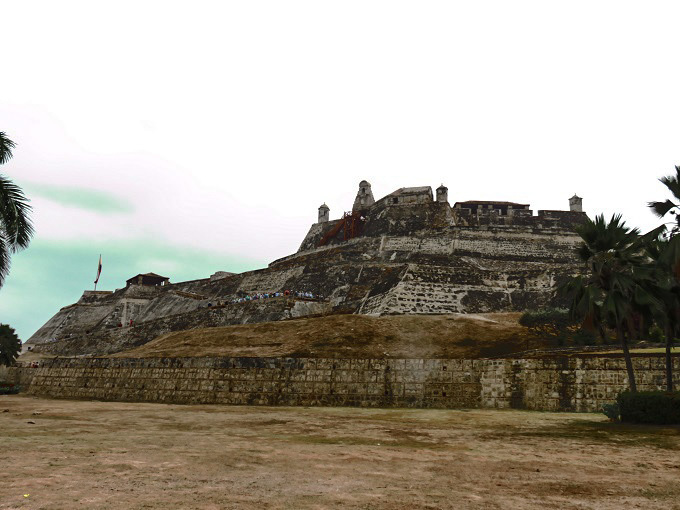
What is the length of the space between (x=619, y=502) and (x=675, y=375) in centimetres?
1121

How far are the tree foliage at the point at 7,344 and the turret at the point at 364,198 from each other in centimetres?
3523

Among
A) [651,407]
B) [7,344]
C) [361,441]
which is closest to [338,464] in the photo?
[361,441]

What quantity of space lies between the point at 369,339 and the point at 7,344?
22564 mm

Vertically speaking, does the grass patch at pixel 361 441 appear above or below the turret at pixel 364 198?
below

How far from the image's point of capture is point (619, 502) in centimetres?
537

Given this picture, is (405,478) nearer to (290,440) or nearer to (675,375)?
(290,440)

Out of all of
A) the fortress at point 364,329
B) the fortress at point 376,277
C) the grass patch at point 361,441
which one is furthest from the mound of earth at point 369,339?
the grass patch at point 361,441

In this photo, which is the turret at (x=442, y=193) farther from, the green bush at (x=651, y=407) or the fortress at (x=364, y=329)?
the green bush at (x=651, y=407)

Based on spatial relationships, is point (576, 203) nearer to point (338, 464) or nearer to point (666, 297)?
point (666, 297)

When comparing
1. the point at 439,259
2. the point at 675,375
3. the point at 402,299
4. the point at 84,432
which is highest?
the point at 439,259

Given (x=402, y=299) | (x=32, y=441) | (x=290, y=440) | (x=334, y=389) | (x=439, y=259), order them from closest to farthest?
(x=32, y=441) < (x=290, y=440) < (x=334, y=389) < (x=402, y=299) < (x=439, y=259)

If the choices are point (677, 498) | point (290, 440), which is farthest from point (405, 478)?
point (290, 440)

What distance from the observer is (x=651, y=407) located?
11789 millimetres

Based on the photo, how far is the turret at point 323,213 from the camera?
199 feet
